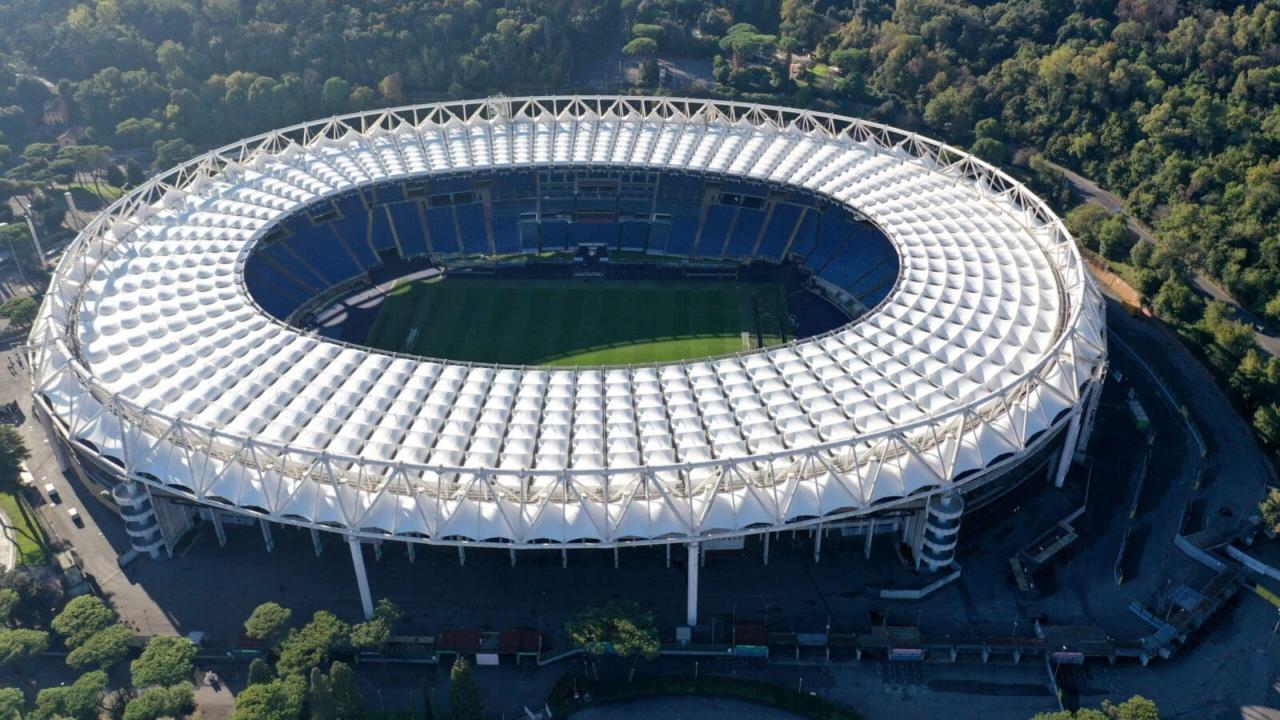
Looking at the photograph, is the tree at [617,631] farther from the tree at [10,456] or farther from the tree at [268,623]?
the tree at [10,456]

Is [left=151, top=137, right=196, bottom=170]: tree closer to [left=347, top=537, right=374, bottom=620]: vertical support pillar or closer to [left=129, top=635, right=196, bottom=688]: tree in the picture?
[left=347, top=537, right=374, bottom=620]: vertical support pillar

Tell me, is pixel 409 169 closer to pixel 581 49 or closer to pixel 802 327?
pixel 802 327

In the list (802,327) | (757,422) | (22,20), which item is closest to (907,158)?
(802,327)

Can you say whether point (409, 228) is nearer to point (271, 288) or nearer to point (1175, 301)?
point (271, 288)

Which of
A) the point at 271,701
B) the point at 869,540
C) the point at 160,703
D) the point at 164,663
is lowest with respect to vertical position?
the point at 869,540

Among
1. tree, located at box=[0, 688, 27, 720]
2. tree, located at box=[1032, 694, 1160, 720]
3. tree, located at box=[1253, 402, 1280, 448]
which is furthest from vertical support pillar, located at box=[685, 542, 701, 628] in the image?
tree, located at box=[1253, 402, 1280, 448]

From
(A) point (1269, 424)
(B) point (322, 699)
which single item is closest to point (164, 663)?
(B) point (322, 699)
